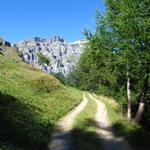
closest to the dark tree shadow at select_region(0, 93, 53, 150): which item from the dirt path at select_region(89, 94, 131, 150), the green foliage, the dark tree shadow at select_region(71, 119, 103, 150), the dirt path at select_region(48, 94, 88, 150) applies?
the dirt path at select_region(48, 94, 88, 150)

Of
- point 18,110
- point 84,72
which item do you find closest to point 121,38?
point 18,110

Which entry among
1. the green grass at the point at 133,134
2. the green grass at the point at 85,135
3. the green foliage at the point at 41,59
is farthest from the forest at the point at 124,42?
the green foliage at the point at 41,59

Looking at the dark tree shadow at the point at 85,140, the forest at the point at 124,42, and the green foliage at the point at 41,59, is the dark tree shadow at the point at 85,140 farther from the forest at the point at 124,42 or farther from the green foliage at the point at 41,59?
the green foliage at the point at 41,59

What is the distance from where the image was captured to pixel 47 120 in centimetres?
3400

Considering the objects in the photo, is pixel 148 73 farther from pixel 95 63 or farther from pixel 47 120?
pixel 47 120

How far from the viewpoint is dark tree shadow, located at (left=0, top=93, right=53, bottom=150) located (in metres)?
22.9

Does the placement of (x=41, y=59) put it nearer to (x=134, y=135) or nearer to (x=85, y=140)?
(x=134, y=135)

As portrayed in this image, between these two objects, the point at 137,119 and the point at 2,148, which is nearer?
the point at 2,148

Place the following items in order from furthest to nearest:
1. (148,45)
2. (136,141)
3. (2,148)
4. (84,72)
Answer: (84,72), (148,45), (136,141), (2,148)

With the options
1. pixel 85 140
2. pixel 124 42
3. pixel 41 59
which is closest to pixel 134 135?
pixel 85 140

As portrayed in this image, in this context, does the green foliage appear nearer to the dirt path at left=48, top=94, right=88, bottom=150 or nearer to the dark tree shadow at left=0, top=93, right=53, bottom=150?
the dirt path at left=48, top=94, right=88, bottom=150

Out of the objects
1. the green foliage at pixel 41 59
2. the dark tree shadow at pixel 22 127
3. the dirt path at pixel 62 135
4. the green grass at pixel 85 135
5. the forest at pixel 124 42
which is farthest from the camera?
the green foliage at pixel 41 59

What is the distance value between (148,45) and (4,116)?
12480mm

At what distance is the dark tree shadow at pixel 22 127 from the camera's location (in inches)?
903
